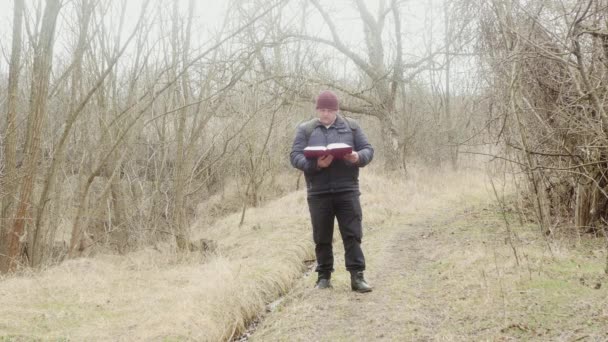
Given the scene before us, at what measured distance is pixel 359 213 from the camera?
5.53 meters

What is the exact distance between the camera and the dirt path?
13.6 feet

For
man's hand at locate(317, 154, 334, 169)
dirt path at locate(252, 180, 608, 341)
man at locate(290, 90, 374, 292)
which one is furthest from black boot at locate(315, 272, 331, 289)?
man's hand at locate(317, 154, 334, 169)

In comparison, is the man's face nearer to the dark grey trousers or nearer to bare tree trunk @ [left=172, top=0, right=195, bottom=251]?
the dark grey trousers

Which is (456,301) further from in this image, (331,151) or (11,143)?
(11,143)

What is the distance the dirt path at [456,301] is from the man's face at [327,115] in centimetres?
180

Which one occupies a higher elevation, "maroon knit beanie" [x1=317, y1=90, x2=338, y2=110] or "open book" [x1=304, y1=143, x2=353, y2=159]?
"maroon knit beanie" [x1=317, y1=90, x2=338, y2=110]

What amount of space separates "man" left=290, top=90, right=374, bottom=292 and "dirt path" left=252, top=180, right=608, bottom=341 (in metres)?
0.53

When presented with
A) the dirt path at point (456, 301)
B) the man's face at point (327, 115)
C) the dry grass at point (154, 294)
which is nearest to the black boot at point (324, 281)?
the dirt path at point (456, 301)

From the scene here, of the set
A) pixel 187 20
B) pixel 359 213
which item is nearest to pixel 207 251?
pixel 187 20

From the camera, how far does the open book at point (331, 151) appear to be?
5.20 metres

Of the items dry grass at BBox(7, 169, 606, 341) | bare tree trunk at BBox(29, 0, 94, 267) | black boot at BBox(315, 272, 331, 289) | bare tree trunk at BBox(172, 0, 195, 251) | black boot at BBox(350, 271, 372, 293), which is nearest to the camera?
dry grass at BBox(7, 169, 606, 341)

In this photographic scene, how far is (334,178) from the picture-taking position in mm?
5465

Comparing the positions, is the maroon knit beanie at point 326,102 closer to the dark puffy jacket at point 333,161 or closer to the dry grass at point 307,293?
the dark puffy jacket at point 333,161

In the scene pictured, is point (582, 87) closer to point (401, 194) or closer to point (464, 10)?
point (464, 10)
